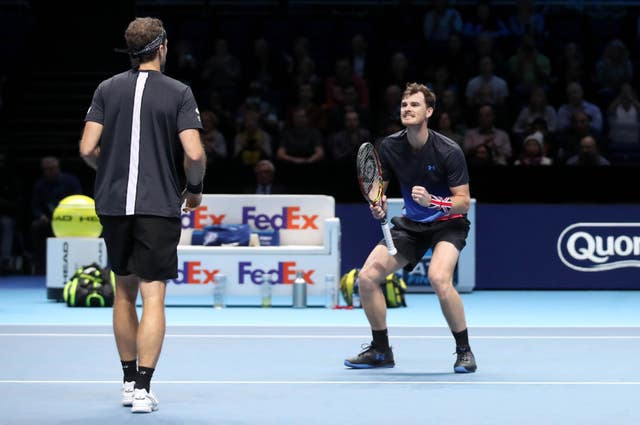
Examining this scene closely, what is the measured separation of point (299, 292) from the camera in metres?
11.4

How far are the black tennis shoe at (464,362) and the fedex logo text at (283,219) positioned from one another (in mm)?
4689

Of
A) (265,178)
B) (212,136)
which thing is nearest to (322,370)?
(265,178)

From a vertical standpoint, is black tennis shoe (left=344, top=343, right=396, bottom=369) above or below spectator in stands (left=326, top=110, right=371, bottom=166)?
below

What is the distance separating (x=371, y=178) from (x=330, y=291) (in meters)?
4.19

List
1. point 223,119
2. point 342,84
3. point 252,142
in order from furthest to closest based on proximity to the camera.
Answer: point 342,84 < point 223,119 < point 252,142

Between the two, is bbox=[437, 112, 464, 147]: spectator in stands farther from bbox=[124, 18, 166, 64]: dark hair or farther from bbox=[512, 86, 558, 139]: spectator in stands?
bbox=[124, 18, 166, 64]: dark hair

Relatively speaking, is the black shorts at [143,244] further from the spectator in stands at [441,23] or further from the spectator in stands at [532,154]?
the spectator in stands at [441,23]

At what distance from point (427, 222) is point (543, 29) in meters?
10.1

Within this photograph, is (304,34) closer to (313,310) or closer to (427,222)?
(313,310)

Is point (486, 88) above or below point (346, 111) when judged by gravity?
above

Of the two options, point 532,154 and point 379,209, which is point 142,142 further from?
point 532,154

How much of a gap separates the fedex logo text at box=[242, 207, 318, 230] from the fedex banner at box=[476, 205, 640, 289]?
7.18 ft

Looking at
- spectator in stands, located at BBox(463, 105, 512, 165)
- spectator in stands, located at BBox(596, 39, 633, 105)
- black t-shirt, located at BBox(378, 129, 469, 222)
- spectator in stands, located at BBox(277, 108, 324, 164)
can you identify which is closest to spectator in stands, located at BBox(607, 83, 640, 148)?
spectator in stands, located at BBox(596, 39, 633, 105)

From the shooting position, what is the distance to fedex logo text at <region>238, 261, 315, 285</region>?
11.5 meters
